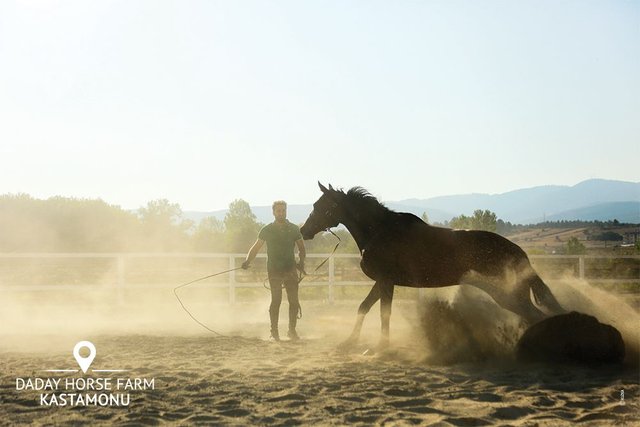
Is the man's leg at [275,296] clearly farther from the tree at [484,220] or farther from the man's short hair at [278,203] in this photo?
the tree at [484,220]

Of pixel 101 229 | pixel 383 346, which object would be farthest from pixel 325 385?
pixel 101 229

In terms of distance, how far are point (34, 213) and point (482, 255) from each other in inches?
1654

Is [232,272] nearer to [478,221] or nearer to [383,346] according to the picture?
[383,346]

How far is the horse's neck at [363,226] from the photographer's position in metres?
7.52

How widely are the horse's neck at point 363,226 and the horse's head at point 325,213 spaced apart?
8.7 inches

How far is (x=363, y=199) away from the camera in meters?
7.82

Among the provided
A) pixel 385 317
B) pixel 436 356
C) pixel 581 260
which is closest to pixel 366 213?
pixel 385 317

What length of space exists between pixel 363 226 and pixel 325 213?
0.63 m

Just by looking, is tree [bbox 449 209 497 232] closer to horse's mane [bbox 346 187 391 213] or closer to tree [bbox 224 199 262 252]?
tree [bbox 224 199 262 252]

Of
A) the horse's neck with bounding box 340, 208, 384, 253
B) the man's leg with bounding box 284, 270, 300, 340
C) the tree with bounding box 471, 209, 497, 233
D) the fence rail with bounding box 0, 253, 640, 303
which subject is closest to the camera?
the horse's neck with bounding box 340, 208, 384, 253

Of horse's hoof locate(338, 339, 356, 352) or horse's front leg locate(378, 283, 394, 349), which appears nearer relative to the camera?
horse's front leg locate(378, 283, 394, 349)

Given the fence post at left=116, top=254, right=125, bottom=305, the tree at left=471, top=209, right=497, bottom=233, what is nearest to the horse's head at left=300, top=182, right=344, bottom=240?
the fence post at left=116, top=254, right=125, bottom=305

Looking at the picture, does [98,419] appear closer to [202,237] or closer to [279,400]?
[279,400]

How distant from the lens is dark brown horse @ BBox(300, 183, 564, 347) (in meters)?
6.49
